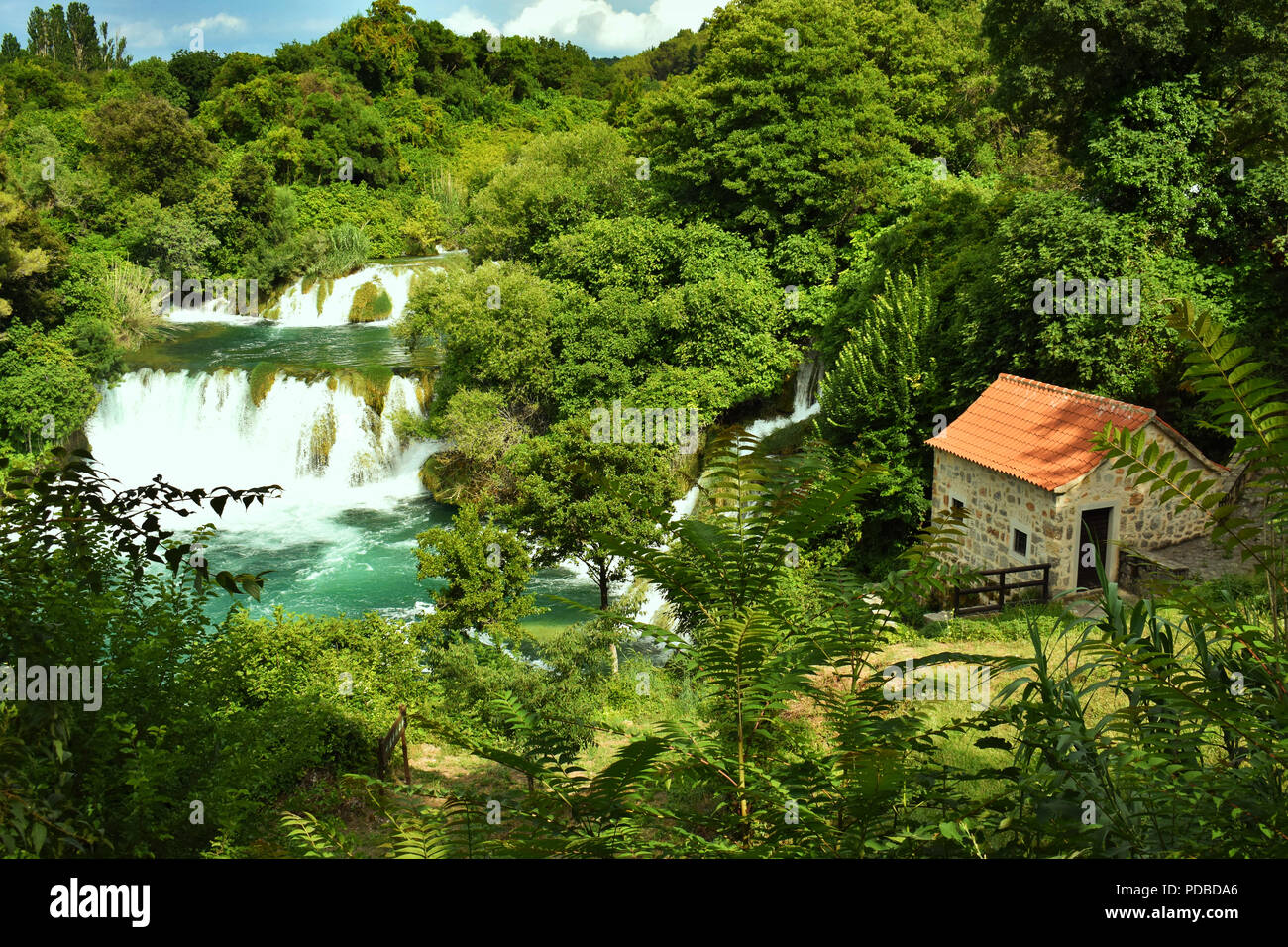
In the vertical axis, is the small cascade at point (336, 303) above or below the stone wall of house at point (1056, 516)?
above

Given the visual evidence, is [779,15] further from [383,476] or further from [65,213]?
[65,213]

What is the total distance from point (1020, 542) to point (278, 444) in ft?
61.3

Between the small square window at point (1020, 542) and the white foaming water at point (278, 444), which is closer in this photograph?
the small square window at point (1020, 542)

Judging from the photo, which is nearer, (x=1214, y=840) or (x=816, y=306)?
(x=1214, y=840)

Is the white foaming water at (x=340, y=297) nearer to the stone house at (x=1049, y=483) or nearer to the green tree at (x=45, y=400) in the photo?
the green tree at (x=45, y=400)

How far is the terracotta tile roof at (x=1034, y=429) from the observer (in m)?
14.3

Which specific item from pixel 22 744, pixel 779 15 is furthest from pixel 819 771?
pixel 779 15

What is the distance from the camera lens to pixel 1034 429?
15234mm

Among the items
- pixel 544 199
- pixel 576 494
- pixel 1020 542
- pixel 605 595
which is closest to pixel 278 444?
pixel 544 199

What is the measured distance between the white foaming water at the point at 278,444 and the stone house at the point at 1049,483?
49.0ft

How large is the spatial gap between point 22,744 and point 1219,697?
13.7 ft

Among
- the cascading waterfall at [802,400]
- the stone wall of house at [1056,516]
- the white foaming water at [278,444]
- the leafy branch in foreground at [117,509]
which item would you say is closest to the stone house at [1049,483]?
the stone wall of house at [1056,516]

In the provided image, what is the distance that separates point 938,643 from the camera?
495 inches
